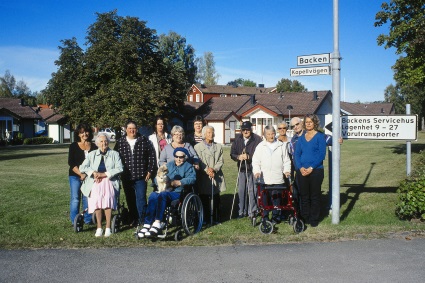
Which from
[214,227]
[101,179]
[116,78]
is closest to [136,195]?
[101,179]

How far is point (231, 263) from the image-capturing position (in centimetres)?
593

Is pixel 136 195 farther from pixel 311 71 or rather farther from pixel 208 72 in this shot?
pixel 208 72

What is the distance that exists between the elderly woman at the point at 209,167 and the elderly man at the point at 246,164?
44cm

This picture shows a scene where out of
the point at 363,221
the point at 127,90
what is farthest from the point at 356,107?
the point at 363,221

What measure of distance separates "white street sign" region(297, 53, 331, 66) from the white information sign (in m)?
1.44

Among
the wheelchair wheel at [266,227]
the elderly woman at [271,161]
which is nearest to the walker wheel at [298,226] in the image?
the wheelchair wheel at [266,227]

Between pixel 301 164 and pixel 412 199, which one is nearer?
pixel 412 199

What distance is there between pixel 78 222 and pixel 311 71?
5022mm

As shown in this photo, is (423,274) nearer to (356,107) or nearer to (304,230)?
(304,230)

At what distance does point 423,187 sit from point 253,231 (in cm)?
308

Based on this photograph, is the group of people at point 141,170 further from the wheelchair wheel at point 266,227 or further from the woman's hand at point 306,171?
the woman's hand at point 306,171

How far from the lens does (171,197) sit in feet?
24.5

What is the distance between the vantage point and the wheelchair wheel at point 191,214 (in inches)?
291

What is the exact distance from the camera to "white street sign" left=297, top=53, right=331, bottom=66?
8.23m
